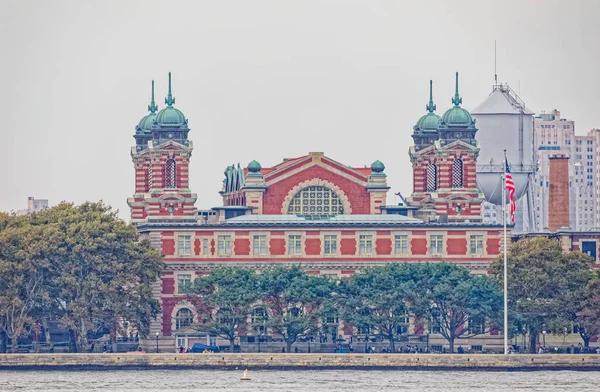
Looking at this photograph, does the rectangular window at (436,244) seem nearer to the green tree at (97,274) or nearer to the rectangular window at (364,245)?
the rectangular window at (364,245)

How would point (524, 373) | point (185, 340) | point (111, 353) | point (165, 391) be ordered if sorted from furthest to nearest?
point (185, 340) < point (111, 353) < point (524, 373) < point (165, 391)

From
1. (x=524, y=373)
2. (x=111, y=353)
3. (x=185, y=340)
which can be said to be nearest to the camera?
(x=524, y=373)

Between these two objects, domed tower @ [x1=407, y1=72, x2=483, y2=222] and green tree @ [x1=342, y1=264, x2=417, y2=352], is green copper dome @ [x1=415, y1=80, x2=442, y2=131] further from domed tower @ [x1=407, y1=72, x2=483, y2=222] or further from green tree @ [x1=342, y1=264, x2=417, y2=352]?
green tree @ [x1=342, y1=264, x2=417, y2=352]

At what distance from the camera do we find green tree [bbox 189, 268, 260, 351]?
16612 cm

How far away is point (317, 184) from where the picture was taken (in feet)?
599

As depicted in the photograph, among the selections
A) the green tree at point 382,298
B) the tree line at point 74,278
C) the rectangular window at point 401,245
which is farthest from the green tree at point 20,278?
the rectangular window at point 401,245

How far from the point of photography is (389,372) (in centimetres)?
15088

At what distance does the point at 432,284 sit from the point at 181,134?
28759 mm

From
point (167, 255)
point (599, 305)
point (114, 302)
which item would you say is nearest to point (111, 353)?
point (114, 302)

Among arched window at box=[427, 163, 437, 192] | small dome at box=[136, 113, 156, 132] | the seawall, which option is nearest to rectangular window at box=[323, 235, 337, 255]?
arched window at box=[427, 163, 437, 192]

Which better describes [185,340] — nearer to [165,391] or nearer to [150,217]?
[150,217]

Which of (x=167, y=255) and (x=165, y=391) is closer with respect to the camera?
(x=165, y=391)

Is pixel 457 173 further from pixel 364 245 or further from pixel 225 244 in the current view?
pixel 225 244

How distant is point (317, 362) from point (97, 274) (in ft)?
70.8
